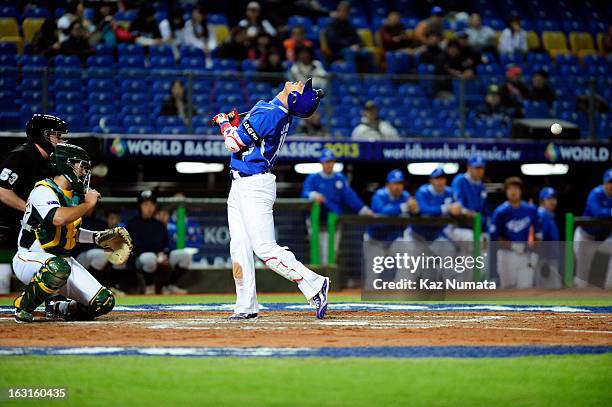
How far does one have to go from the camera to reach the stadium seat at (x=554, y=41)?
20484mm

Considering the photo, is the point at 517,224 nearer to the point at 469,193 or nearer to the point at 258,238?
the point at 469,193

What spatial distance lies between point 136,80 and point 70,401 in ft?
35.1

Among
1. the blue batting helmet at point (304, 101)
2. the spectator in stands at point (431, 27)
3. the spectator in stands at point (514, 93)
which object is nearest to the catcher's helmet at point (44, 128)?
the blue batting helmet at point (304, 101)

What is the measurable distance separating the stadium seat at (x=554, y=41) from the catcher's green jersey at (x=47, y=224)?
14225 mm

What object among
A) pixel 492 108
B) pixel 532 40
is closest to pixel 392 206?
pixel 492 108

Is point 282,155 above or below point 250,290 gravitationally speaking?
above

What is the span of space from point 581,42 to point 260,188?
560 inches

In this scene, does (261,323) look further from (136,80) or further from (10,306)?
(136,80)

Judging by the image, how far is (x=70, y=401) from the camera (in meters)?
4.90

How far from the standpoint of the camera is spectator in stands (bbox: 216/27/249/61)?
1702cm

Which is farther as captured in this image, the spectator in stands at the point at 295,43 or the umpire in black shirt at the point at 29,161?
the spectator in stands at the point at 295,43

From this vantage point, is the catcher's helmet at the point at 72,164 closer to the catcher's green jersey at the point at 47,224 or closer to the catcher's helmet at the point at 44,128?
the catcher's green jersey at the point at 47,224

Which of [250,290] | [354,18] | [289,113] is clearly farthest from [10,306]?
[354,18]

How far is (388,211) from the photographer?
13.8 metres
